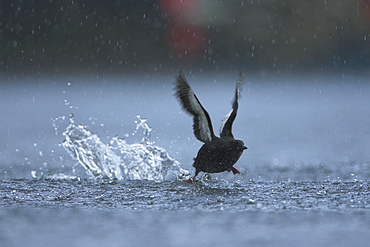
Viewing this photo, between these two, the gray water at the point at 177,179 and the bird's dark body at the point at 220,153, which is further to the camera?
the bird's dark body at the point at 220,153

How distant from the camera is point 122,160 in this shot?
6.93 meters

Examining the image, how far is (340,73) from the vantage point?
699 inches

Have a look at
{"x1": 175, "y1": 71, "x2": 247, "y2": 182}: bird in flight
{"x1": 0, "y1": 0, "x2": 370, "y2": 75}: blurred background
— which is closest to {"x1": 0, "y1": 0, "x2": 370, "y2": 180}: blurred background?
{"x1": 0, "y1": 0, "x2": 370, "y2": 75}: blurred background

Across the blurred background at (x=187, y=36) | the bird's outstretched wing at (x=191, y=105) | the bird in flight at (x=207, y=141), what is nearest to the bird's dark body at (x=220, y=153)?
the bird in flight at (x=207, y=141)

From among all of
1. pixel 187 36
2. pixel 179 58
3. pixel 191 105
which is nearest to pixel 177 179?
pixel 191 105

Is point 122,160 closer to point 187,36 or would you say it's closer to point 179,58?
point 179,58

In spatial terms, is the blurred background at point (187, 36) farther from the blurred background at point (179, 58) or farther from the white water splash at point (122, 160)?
the white water splash at point (122, 160)

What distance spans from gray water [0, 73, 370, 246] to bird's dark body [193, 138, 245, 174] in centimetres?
18

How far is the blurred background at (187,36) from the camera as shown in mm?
18328

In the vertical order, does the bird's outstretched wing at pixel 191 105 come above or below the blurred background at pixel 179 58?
below

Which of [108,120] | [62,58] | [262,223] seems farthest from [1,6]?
[262,223]

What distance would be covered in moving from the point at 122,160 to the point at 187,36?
42.9ft

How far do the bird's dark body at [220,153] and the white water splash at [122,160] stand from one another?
1.90ft

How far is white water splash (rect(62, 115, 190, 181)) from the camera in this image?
6.65m
